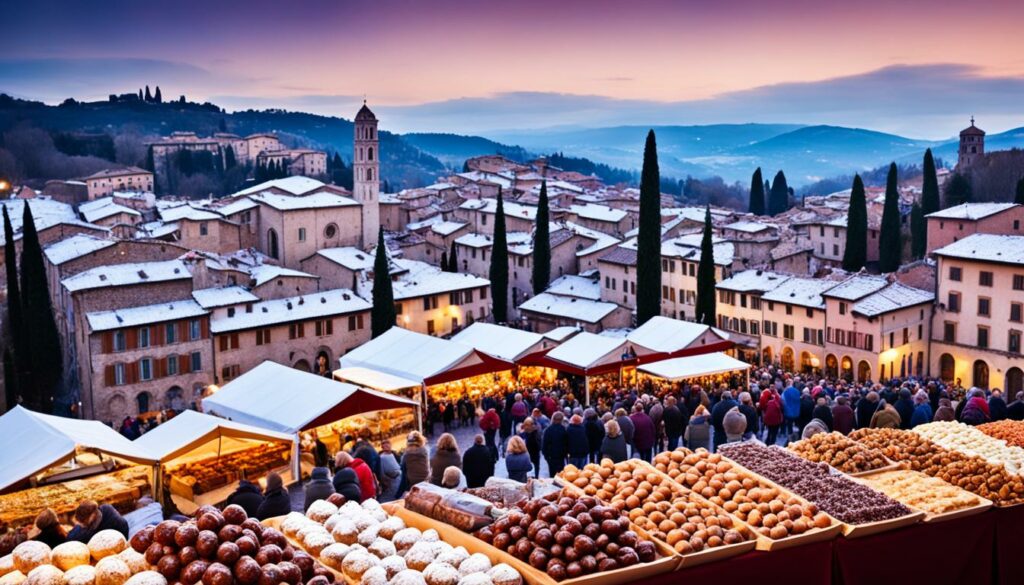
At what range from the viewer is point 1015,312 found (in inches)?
1393

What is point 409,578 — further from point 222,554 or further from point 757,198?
point 757,198

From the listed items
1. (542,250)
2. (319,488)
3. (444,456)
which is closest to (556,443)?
(444,456)

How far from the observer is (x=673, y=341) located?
80.4 feet

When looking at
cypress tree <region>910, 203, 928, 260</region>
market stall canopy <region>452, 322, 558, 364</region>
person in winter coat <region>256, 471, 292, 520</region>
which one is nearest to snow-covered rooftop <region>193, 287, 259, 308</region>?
market stall canopy <region>452, 322, 558, 364</region>

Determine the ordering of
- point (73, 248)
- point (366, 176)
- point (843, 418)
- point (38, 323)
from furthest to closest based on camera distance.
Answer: point (366, 176) → point (73, 248) → point (38, 323) → point (843, 418)

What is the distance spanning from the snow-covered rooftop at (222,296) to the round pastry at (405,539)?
28048 mm

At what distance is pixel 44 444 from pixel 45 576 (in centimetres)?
758

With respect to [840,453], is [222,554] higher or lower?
higher

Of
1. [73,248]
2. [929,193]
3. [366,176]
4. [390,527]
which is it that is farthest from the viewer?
[929,193]

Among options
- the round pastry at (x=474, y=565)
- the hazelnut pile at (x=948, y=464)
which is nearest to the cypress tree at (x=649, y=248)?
the hazelnut pile at (x=948, y=464)

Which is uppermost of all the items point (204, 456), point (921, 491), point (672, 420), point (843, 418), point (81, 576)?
point (81, 576)

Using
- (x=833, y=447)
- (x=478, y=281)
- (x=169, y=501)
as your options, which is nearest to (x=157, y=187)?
(x=478, y=281)

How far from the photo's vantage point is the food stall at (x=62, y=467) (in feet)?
39.1

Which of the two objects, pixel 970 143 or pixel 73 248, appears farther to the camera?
pixel 970 143
